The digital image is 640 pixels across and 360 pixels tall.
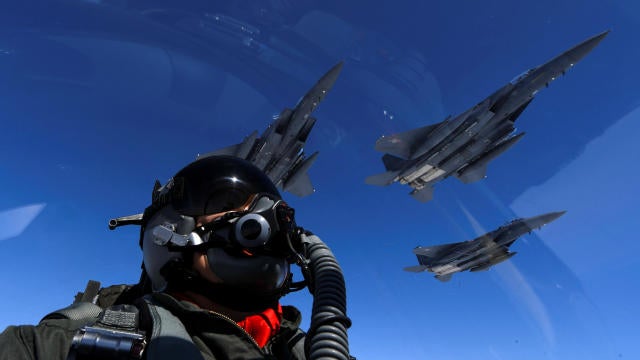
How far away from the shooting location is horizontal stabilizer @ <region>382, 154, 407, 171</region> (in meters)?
34.2

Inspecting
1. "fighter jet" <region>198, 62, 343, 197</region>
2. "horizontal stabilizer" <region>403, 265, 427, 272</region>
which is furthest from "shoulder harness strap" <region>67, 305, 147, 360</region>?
"horizontal stabilizer" <region>403, 265, 427, 272</region>

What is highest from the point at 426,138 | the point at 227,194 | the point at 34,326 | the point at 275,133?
the point at 275,133

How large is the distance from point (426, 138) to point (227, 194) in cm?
2910

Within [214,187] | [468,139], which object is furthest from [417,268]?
[214,187]

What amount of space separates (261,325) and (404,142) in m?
30.0

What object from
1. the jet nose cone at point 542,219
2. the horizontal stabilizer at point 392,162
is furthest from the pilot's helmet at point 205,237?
the jet nose cone at point 542,219

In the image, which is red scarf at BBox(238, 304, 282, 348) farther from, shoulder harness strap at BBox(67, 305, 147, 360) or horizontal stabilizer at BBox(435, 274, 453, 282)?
horizontal stabilizer at BBox(435, 274, 453, 282)

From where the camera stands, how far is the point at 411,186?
1369 inches

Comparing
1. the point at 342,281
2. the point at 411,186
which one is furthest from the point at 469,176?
the point at 342,281

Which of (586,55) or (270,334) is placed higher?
(586,55)

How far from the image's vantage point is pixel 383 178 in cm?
3444

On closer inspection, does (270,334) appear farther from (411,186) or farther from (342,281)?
(411,186)

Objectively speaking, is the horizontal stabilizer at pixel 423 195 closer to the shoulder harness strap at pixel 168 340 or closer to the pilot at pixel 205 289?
the pilot at pixel 205 289

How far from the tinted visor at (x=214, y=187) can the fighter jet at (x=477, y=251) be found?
3821cm
